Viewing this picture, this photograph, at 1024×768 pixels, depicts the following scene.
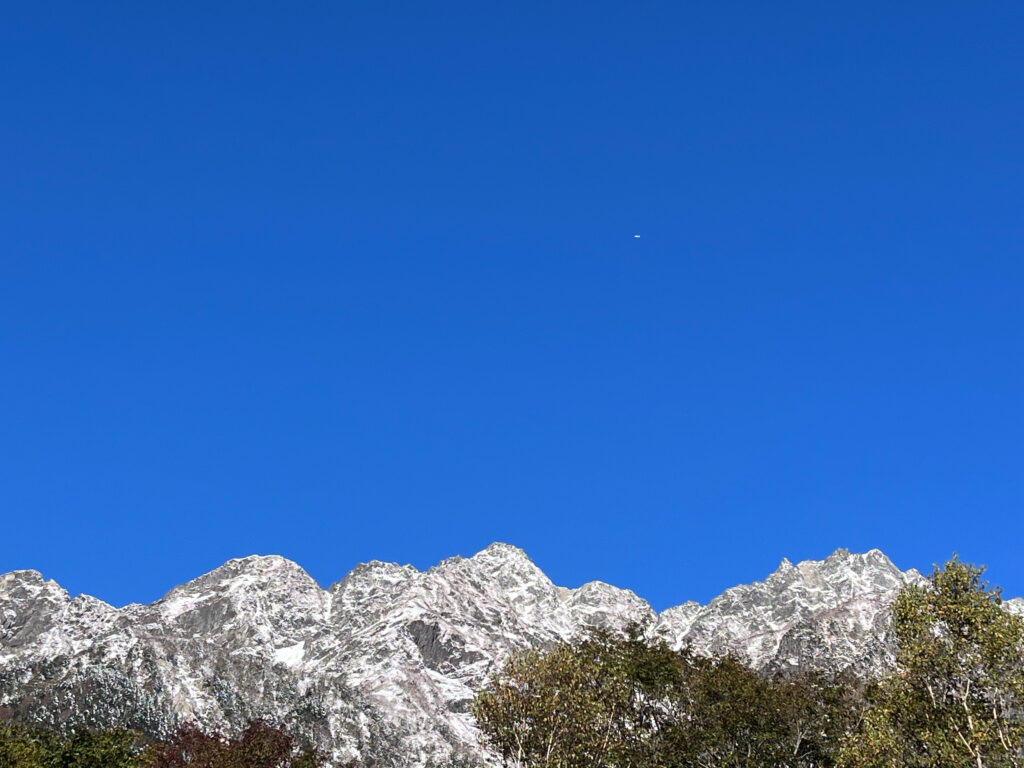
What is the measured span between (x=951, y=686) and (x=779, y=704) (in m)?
23.0

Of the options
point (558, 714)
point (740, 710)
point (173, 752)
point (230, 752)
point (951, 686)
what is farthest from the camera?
point (173, 752)

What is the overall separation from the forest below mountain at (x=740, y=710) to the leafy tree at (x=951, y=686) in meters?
0.08

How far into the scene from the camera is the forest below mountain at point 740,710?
53531 millimetres

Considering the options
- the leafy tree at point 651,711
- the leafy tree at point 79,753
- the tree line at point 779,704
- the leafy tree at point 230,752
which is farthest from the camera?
the leafy tree at point 79,753

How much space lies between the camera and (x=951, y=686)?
179 ft

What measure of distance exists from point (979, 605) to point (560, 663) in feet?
92.6

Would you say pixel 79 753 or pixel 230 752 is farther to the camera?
pixel 79 753

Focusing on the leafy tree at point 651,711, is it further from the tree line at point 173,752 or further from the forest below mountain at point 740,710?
the tree line at point 173,752

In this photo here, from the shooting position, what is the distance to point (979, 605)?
181 ft

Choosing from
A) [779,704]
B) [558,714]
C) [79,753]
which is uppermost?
[779,704]

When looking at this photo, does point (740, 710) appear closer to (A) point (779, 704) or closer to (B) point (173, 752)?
(A) point (779, 704)

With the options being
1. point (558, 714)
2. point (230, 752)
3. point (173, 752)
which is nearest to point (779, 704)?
point (558, 714)

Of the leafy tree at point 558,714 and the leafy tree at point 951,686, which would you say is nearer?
the leafy tree at point 951,686

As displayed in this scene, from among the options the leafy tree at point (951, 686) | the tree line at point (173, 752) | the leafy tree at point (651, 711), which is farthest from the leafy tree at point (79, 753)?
the leafy tree at point (951, 686)
